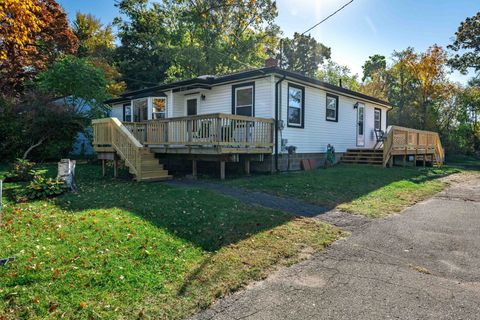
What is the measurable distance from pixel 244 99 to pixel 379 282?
9.92 meters

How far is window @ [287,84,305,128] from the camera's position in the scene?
1244cm

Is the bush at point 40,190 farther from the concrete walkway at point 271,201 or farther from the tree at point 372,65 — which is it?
the tree at point 372,65

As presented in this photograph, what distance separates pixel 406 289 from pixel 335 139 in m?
12.4

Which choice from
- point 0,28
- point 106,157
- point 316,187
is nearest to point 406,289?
point 316,187

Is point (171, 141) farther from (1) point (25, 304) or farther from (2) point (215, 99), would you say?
(1) point (25, 304)

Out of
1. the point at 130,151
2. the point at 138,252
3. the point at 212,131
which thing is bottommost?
the point at 138,252

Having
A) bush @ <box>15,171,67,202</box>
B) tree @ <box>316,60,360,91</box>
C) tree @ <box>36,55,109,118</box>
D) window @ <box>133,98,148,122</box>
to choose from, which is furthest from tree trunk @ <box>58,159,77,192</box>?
tree @ <box>316,60,360,91</box>

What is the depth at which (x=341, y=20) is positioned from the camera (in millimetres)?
9688

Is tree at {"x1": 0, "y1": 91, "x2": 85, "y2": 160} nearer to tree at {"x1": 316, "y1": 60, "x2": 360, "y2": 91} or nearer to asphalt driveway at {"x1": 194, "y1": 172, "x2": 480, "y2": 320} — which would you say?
asphalt driveway at {"x1": 194, "y1": 172, "x2": 480, "y2": 320}

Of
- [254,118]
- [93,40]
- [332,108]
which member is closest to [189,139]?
[254,118]

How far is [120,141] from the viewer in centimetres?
1113

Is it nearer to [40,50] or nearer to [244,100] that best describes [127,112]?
[244,100]

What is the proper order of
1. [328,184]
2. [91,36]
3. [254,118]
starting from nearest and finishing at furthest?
[328,184] → [254,118] → [91,36]

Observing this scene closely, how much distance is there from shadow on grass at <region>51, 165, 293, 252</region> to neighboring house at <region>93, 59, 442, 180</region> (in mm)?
Answer: 2218
